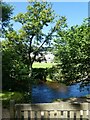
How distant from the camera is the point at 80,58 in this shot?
31.2ft

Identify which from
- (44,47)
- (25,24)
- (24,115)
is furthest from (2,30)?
(24,115)

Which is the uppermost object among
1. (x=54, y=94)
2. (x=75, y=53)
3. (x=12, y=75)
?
(x=75, y=53)

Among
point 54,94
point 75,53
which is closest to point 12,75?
point 75,53

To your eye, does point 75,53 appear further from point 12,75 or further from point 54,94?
point 54,94

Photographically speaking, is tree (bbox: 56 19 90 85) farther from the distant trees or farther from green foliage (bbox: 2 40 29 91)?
the distant trees

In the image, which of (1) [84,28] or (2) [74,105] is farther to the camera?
(1) [84,28]

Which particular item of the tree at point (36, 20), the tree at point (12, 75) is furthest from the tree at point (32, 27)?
the tree at point (12, 75)

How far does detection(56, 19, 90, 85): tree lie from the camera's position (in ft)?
30.9

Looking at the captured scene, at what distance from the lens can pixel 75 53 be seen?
948 centimetres

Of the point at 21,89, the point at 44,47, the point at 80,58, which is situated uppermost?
the point at 44,47

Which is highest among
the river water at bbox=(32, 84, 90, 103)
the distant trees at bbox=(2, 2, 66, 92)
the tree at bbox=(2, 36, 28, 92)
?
the distant trees at bbox=(2, 2, 66, 92)

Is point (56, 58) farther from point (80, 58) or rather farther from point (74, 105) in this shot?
point (74, 105)

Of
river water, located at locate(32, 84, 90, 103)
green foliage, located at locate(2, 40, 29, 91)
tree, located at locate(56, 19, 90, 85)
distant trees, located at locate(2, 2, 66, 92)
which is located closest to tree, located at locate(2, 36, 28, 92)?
green foliage, located at locate(2, 40, 29, 91)

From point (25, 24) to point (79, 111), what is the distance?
14.2m
